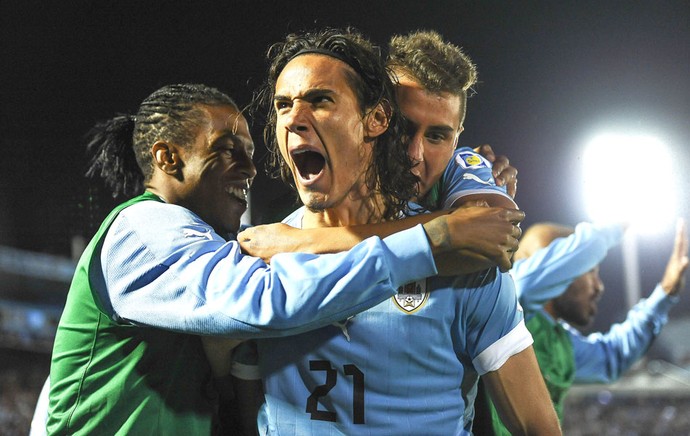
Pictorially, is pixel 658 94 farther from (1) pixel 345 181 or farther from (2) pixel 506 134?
(1) pixel 345 181

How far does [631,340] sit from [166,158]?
9.67ft

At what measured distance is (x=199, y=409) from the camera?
195 cm

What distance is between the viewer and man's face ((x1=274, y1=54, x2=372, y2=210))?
170 cm

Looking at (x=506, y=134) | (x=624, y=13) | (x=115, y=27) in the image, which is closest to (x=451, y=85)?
(x=506, y=134)

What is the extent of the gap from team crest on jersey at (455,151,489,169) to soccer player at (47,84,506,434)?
16.8 inches

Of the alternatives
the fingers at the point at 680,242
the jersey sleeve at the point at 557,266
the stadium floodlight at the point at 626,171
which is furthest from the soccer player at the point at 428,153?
the stadium floodlight at the point at 626,171

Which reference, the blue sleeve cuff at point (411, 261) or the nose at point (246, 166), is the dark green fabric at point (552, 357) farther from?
the blue sleeve cuff at point (411, 261)

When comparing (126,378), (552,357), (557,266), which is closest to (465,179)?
(126,378)

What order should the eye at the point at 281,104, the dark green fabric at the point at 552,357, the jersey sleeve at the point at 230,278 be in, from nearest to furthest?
1. the jersey sleeve at the point at 230,278
2. the eye at the point at 281,104
3. the dark green fabric at the point at 552,357

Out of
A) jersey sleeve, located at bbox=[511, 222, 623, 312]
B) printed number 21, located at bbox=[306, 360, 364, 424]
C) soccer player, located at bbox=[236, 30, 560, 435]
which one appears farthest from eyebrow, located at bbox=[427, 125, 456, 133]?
jersey sleeve, located at bbox=[511, 222, 623, 312]

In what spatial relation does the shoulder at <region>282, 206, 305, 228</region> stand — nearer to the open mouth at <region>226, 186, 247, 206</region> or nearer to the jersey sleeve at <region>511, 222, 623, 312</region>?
the open mouth at <region>226, 186, 247, 206</region>

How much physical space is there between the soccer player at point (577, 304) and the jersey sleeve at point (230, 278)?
1724 millimetres

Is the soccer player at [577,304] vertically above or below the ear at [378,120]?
below

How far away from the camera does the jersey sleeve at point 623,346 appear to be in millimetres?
4082
